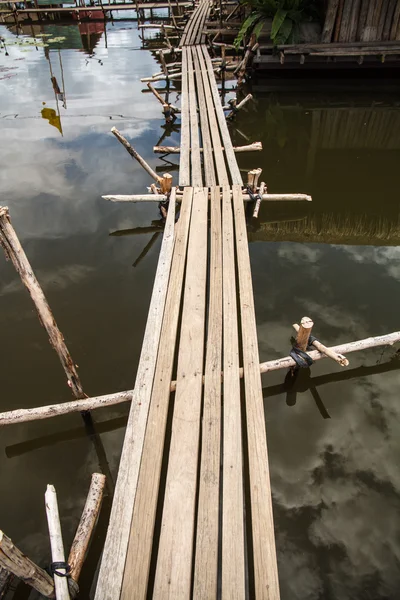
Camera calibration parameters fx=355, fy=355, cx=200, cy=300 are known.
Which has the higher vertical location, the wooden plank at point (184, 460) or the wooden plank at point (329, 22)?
the wooden plank at point (329, 22)

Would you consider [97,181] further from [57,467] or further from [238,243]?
[57,467]

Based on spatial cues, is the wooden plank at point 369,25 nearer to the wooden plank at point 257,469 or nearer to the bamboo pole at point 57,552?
the wooden plank at point 257,469

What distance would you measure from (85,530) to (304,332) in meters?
3.11

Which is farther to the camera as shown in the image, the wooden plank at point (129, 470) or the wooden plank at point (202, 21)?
the wooden plank at point (202, 21)

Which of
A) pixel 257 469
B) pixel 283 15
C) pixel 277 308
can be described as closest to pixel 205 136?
pixel 277 308

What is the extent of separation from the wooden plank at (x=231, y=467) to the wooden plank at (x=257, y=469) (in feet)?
0.37

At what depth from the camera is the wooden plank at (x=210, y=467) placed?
2.79 meters

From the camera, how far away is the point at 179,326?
16.7ft

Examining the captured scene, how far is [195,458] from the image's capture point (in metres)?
3.49

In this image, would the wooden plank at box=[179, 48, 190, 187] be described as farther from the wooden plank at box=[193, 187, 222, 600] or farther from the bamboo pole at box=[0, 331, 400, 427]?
the bamboo pole at box=[0, 331, 400, 427]

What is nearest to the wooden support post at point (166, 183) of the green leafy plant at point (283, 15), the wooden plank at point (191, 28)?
the green leafy plant at point (283, 15)

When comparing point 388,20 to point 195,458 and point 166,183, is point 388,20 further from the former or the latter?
point 195,458

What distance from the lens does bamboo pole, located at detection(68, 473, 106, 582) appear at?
2928 mm

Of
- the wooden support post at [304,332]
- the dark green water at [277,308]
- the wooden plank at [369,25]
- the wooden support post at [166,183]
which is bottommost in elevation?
the dark green water at [277,308]
